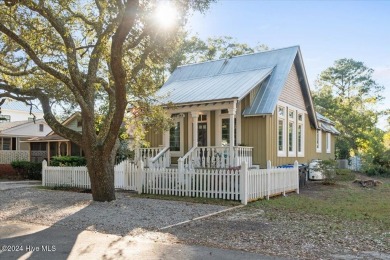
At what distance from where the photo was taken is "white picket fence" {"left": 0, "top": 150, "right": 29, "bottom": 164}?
94.8 feet

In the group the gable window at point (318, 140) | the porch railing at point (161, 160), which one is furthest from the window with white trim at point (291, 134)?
the porch railing at point (161, 160)

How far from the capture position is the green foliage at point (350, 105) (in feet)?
119

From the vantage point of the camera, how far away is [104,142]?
1170 cm

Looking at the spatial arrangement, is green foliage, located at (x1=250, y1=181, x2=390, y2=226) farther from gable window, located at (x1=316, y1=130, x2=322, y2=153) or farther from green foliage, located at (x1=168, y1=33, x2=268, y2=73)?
green foliage, located at (x1=168, y1=33, x2=268, y2=73)

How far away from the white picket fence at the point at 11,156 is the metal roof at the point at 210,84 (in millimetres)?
15382

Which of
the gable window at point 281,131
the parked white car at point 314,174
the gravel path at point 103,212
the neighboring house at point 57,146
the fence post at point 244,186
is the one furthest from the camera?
the neighboring house at point 57,146

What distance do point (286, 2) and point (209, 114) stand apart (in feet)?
25.7

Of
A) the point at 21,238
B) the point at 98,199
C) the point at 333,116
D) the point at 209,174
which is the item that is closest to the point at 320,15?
the point at 209,174

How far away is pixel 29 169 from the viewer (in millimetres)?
24703

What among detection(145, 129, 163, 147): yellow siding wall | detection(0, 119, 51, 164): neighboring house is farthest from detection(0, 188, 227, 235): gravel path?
detection(0, 119, 51, 164): neighboring house

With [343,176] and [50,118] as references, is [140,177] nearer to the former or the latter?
[50,118]

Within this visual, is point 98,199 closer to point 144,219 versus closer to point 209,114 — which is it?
point 144,219

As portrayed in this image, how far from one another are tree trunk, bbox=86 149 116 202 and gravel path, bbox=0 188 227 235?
322mm

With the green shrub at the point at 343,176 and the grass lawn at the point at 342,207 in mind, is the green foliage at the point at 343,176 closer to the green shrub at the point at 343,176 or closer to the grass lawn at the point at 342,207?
the green shrub at the point at 343,176
